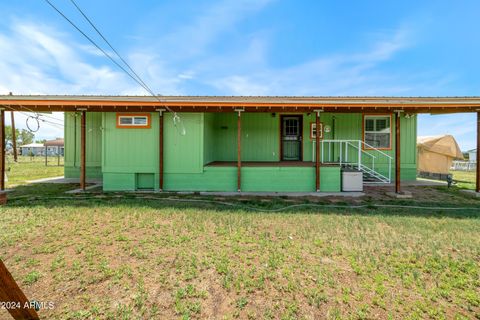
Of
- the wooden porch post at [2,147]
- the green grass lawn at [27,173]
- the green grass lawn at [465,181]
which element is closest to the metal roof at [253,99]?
the wooden porch post at [2,147]

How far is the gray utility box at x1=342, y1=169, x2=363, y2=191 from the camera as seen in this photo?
7117 millimetres

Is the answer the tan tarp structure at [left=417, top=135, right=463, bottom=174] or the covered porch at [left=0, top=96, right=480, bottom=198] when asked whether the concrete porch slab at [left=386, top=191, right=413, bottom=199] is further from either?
the tan tarp structure at [left=417, top=135, right=463, bottom=174]

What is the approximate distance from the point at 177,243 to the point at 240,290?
4.58ft

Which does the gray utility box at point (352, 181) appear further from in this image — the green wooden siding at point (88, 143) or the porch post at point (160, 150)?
the green wooden siding at point (88, 143)

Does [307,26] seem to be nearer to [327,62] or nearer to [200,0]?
[327,62]

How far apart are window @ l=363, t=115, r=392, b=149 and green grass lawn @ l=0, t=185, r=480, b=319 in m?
4.44

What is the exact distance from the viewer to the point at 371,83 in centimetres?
1180

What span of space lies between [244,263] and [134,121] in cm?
605

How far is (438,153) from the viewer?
11.4 metres

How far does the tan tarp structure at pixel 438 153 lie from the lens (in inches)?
445

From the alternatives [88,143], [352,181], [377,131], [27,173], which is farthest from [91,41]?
[27,173]

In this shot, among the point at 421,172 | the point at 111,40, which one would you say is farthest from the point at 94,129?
the point at 421,172

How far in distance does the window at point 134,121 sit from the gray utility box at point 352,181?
6362 millimetres

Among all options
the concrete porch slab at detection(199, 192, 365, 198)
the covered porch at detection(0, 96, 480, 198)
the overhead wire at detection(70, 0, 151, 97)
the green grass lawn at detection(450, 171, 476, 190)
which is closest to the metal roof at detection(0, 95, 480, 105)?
the covered porch at detection(0, 96, 480, 198)
